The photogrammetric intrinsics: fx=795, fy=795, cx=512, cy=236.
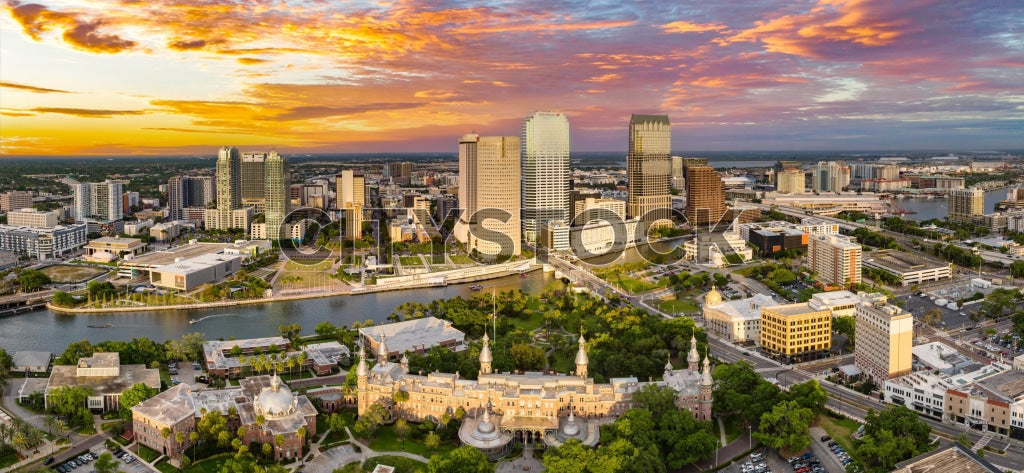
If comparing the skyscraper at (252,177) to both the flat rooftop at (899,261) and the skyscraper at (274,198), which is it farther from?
the flat rooftop at (899,261)

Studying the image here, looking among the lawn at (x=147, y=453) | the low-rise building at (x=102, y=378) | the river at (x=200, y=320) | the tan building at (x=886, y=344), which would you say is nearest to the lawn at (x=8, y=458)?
the low-rise building at (x=102, y=378)

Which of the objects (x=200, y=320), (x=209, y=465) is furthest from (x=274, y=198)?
(x=209, y=465)

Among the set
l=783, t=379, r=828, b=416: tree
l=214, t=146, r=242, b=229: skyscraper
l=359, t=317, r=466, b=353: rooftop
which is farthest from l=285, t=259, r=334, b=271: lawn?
l=783, t=379, r=828, b=416: tree

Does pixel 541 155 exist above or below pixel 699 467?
above

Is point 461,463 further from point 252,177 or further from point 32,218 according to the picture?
point 252,177

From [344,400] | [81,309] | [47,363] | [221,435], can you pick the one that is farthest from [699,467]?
[81,309]

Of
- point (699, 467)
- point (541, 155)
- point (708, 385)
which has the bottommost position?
point (699, 467)

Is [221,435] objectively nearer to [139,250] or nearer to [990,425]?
[990,425]
